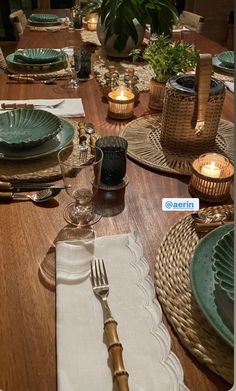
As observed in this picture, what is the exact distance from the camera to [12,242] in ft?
2.19

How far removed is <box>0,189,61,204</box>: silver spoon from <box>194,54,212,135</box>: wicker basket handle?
39cm

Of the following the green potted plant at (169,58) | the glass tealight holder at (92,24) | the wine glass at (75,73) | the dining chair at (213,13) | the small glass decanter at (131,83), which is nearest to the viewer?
the green potted plant at (169,58)

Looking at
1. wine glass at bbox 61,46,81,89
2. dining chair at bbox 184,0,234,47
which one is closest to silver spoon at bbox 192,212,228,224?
wine glass at bbox 61,46,81,89

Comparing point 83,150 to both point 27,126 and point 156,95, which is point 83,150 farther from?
point 156,95

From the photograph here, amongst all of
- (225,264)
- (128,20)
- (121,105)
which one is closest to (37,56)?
(128,20)

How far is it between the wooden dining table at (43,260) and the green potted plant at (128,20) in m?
0.53

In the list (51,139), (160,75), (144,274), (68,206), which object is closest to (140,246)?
(144,274)

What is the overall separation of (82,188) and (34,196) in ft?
0.33

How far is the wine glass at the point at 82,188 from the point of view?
73 cm

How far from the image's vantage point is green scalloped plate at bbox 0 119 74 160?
86 centimetres

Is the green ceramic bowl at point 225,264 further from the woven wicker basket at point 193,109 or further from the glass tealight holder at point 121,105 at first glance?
the glass tealight holder at point 121,105

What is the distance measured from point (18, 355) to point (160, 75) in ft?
3.02

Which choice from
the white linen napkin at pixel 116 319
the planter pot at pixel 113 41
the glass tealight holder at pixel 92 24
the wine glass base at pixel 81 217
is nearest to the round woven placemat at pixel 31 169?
the wine glass base at pixel 81 217

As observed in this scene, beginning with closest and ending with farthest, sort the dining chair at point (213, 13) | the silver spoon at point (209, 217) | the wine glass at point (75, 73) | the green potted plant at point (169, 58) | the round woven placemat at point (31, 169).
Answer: the silver spoon at point (209, 217)
the round woven placemat at point (31, 169)
the green potted plant at point (169, 58)
the wine glass at point (75, 73)
the dining chair at point (213, 13)
